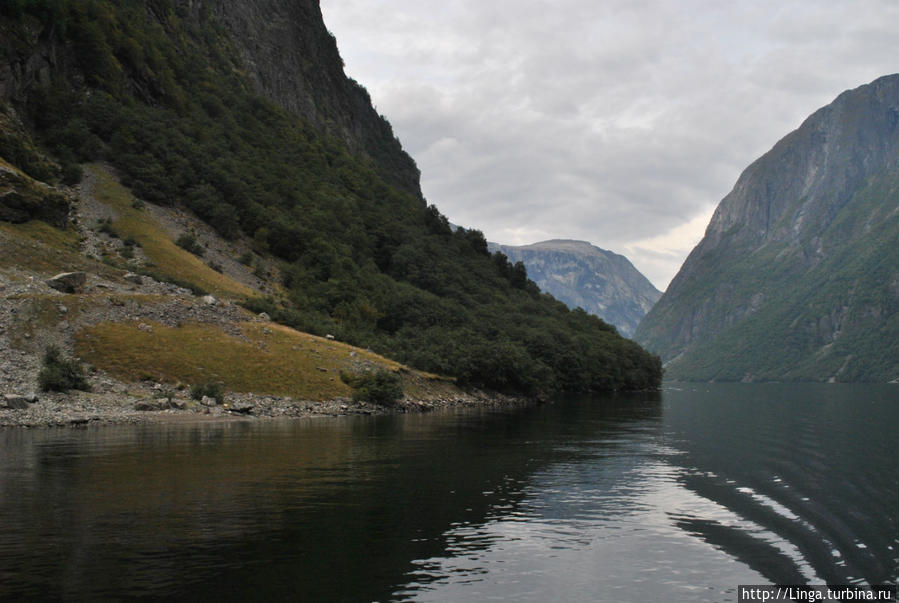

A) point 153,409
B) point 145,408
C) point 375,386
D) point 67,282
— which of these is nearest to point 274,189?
point 67,282

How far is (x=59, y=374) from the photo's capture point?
5025 cm

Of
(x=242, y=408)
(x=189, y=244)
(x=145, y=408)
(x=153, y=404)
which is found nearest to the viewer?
(x=145, y=408)

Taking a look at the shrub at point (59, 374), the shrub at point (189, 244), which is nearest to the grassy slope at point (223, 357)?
the shrub at point (59, 374)

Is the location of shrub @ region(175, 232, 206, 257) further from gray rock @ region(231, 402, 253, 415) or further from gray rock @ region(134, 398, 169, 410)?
gray rock @ region(134, 398, 169, 410)

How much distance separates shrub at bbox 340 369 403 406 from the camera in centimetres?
7094

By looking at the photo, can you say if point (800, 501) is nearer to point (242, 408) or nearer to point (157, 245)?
point (242, 408)

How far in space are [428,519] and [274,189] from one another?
127 metres

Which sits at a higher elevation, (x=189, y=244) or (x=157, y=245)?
(x=189, y=244)

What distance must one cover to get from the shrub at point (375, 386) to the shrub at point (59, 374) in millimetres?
26018

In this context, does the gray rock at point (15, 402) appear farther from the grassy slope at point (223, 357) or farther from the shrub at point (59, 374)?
the grassy slope at point (223, 357)

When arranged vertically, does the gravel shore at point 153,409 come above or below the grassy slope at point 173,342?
below

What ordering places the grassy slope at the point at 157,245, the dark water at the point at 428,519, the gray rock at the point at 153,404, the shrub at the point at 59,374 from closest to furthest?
the dark water at the point at 428,519 < the shrub at the point at 59,374 < the gray rock at the point at 153,404 < the grassy slope at the point at 157,245

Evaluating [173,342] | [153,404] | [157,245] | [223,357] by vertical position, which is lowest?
[153,404]

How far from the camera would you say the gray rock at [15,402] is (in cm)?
4522
